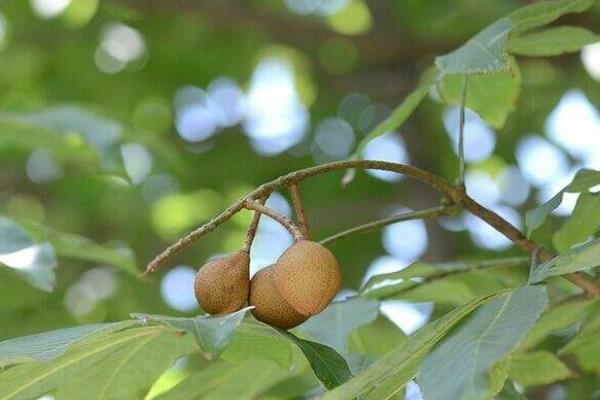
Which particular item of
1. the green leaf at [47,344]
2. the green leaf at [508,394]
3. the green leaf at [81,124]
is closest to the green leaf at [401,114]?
the green leaf at [508,394]

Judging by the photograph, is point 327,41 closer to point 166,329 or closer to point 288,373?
point 288,373

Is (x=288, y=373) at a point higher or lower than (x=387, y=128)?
lower

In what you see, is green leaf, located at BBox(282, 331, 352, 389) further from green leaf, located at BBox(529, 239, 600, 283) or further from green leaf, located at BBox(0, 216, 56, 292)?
green leaf, located at BBox(0, 216, 56, 292)

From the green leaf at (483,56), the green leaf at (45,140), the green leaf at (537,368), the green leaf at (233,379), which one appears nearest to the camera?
the green leaf at (483,56)

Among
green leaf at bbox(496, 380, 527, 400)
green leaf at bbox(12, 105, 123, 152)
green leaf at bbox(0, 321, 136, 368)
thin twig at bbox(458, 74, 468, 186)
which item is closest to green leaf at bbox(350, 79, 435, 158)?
thin twig at bbox(458, 74, 468, 186)

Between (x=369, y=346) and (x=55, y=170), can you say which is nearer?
(x=369, y=346)

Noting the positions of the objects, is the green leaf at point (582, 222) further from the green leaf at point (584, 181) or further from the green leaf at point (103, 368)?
the green leaf at point (103, 368)

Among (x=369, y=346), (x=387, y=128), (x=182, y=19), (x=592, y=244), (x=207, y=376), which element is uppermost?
(x=182, y=19)

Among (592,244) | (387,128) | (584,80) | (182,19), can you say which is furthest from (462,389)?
(182,19)
